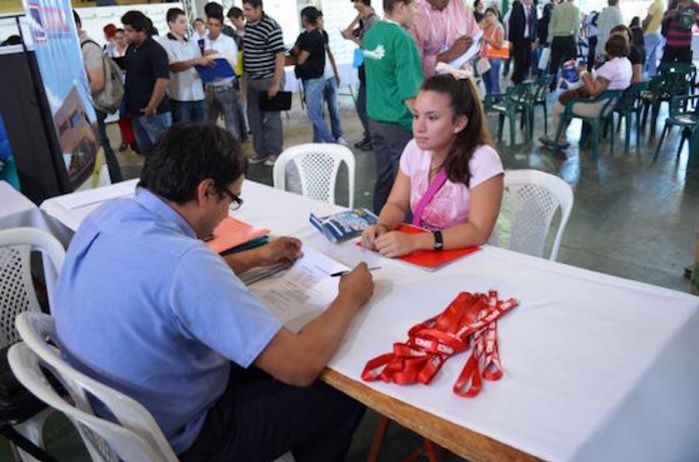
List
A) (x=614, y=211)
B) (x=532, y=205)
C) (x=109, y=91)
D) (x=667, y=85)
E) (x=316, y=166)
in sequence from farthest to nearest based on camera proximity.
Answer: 1. (x=667, y=85)
2. (x=109, y=91)
3. (x=614, y=211)
4. (x=316, y=166)
5. (x=532, y=205)

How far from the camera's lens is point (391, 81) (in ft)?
10.5

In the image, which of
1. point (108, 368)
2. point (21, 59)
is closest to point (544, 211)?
point (108, 368)

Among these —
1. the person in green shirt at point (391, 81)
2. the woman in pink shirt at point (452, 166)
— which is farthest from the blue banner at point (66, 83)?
the woman in pink shirt at point (452, 166)

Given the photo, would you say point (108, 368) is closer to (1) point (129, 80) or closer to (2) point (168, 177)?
(2) point (168, 177)

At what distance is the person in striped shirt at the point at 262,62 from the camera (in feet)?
16.0

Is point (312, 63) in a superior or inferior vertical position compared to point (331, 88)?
superior

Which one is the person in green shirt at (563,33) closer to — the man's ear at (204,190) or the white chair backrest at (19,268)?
the white chair backrest at (19,268)

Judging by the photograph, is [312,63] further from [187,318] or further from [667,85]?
[187,318]

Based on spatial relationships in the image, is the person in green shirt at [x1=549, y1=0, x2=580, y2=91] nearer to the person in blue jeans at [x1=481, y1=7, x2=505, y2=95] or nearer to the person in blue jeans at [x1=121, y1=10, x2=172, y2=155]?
the person in blue jeans at [x1=481, y1=7, x2=505, y2=95]

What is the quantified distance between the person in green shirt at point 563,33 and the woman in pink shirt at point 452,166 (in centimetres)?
802

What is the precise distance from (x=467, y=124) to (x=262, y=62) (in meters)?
3.53

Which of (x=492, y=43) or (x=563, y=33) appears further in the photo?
(x=563, y=33)

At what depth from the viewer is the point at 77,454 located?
76.7 inches

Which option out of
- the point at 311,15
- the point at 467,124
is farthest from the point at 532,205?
the point at 311,15
